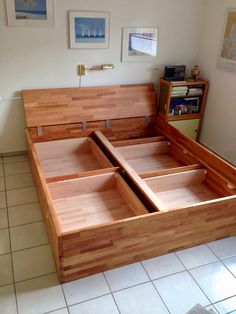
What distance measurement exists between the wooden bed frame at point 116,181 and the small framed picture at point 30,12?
28.8 inches

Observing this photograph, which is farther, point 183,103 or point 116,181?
point 183,103

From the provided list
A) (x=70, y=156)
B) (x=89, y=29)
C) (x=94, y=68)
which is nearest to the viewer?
(x=89, y=29)

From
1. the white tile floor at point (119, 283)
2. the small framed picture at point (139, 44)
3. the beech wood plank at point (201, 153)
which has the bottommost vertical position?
the white tile floor at point (119, 283)

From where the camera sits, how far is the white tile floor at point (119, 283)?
A: 6.55 feet

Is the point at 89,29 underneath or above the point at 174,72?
above

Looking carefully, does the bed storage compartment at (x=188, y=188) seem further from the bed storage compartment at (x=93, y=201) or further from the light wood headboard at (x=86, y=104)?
the light wood headboard at (x=86, y=104)

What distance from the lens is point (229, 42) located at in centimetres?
351

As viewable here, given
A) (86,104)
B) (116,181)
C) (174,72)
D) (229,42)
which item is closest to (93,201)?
(116,181)

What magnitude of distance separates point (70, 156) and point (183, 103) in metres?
1.63

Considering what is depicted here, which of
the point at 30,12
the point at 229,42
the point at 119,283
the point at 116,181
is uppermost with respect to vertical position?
the point at 30,12

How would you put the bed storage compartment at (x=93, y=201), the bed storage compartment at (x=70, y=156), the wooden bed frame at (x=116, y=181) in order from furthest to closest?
the bed storage compartment at (x=70, y=156)
the bed storage compartment at (x=93, y=201)
the wooden bed frame at (x=116, y=181)

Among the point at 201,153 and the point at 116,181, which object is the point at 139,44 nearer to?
the point at 201,153

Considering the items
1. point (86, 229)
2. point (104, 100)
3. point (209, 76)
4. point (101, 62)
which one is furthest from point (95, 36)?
point (86, 229)

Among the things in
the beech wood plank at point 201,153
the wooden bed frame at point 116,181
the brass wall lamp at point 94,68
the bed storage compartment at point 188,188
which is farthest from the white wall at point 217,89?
the brass wall lamp at point 94,68
